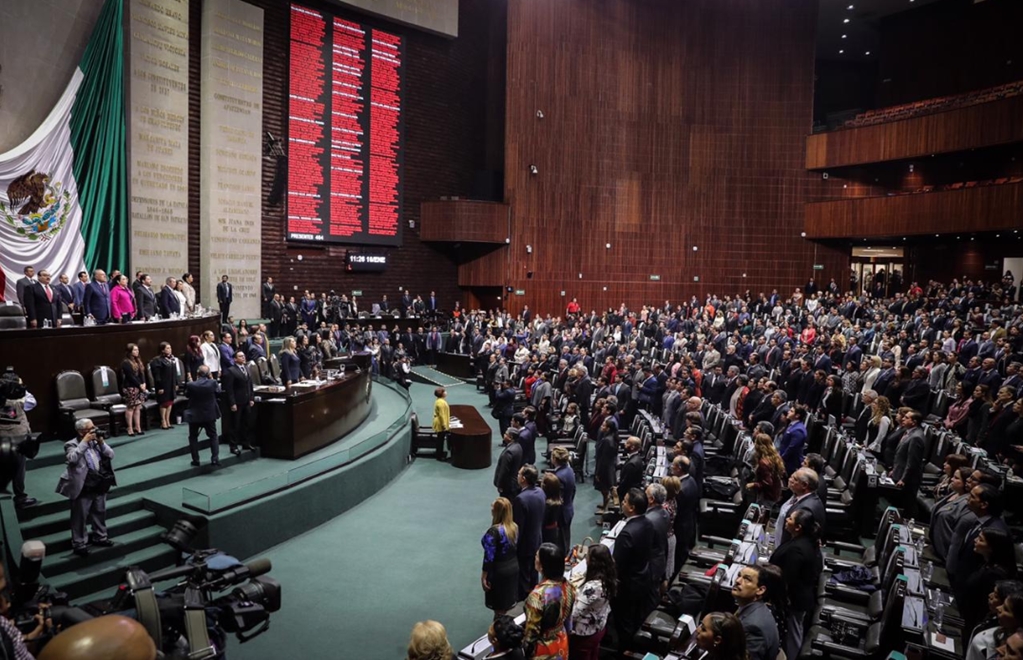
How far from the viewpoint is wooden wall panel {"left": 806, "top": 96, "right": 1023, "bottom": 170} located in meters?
19.9

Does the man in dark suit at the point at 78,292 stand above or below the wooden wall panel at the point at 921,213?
below

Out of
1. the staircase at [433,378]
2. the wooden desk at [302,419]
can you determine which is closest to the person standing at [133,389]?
the wooden desk at [302,419]

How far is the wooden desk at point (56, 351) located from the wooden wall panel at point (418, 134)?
7.54 m

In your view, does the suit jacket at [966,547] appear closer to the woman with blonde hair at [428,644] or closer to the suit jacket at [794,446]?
the suit jacket at [794,446]

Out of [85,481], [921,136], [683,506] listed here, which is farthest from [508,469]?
[921,136]

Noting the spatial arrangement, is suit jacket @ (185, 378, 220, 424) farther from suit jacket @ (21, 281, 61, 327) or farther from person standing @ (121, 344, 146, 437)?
suit jacket @ (21, 281, 61, 327)

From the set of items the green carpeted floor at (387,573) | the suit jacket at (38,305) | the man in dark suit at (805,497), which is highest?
the suit jacket at (38,305)

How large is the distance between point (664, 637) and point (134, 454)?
23.9 feet

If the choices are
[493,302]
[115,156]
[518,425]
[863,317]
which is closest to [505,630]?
[518,425]

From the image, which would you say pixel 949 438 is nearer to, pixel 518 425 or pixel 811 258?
pixel 518 425

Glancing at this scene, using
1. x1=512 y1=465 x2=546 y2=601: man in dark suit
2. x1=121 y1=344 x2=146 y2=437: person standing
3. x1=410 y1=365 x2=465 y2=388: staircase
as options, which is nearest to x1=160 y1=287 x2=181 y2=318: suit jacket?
x1=121 y1=344 x2=146 y2=437: person standing

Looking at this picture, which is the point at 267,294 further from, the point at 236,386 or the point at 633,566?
the point at 633,566

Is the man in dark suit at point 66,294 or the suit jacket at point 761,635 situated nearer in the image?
the suit jacket at point 761,635

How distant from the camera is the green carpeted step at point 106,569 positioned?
A: 20.2 ft
